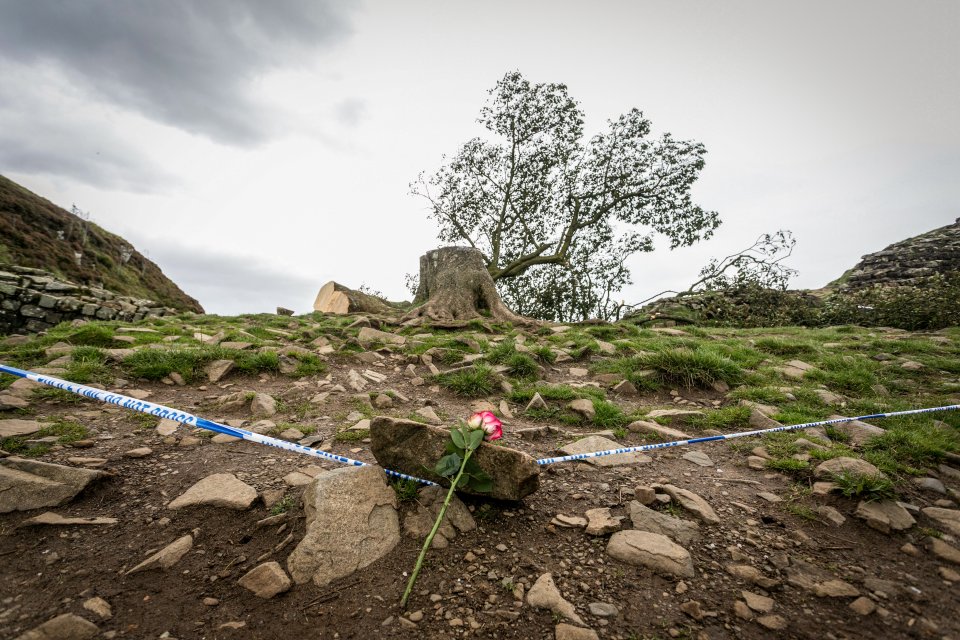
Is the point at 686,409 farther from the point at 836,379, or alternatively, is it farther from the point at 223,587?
the point at 223,587

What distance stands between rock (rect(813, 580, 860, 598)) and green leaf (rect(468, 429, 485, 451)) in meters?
1.72

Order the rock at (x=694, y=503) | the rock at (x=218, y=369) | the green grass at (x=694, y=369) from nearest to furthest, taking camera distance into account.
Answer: the rock at (x=694, y=503)
the rock at (x=218, y=369)
the green grass at (x=694, y=369)

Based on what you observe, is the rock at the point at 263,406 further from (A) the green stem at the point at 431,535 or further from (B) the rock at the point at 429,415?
Answer: (A) the green stem at the point at 431,535

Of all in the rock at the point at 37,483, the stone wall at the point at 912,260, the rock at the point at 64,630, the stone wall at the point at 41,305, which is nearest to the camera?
the rock at the point at 64,630

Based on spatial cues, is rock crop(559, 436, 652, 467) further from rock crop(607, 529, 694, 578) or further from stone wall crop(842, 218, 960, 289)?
stone wall crop(842, 218, 960, 289)

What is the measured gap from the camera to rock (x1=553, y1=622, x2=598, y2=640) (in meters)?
1.55

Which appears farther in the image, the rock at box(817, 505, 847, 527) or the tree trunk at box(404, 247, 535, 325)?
the tree trunk at box(404, 247, 535, 325)

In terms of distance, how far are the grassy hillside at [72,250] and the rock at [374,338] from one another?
31.8 metres

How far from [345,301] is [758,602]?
13.1 metres

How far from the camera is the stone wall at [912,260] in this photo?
53.5ft

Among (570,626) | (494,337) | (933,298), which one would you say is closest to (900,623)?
(570,626)

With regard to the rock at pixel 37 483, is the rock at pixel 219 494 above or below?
below

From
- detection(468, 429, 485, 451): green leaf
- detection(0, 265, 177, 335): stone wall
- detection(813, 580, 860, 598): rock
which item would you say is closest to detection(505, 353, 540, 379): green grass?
detection(468, 429, 485, 451): green leaf

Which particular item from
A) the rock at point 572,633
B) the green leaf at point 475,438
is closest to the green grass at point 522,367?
the green leaf at point 475,438
